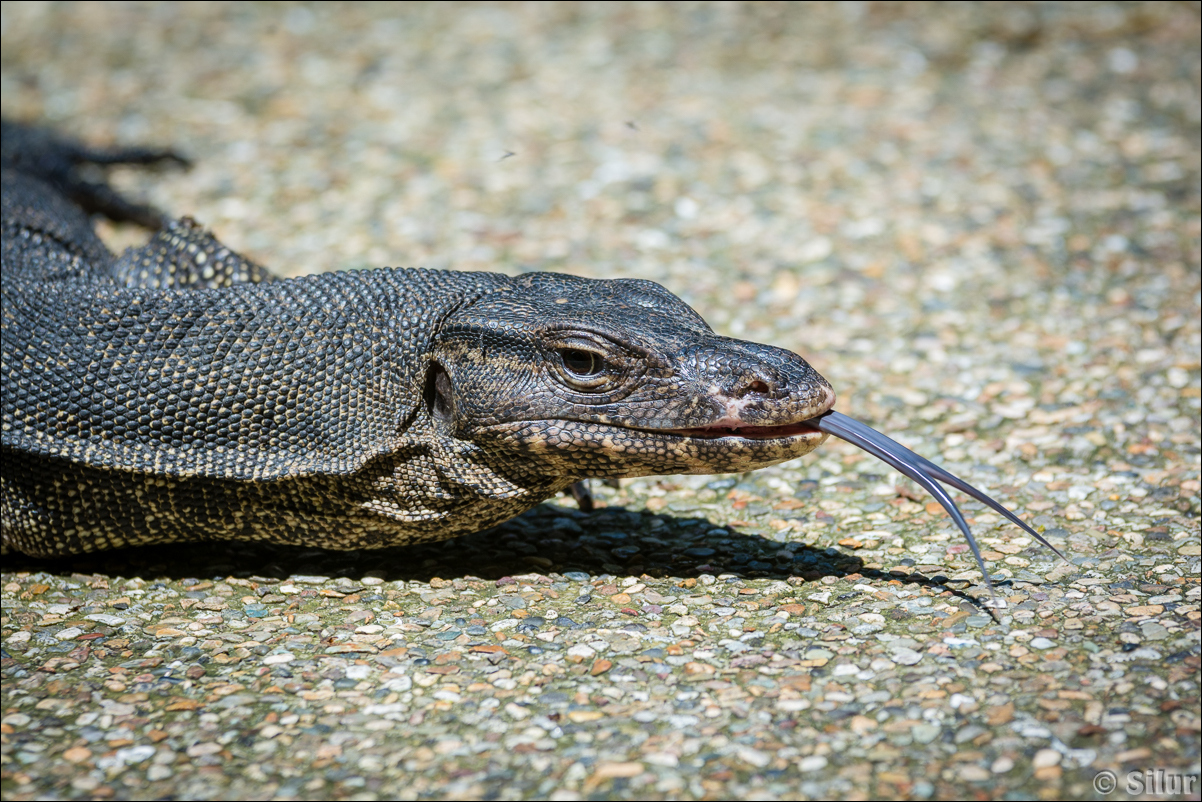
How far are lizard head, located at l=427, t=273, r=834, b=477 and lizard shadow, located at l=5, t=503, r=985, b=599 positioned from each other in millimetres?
768

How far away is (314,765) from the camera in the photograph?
4.18m

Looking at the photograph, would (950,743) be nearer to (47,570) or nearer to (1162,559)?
(1162,559)

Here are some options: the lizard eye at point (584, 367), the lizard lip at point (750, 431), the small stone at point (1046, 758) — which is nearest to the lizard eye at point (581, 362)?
the lizard eye at point (584, 367)

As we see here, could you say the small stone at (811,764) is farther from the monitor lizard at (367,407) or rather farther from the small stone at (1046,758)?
the monitor lizard at (367,407)

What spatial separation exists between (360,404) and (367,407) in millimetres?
33

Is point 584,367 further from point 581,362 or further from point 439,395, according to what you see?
point 439,395

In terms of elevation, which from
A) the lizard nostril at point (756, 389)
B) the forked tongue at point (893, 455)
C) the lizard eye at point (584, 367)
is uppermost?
the lizard eye at point (584, 367)

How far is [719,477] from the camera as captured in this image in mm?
6535

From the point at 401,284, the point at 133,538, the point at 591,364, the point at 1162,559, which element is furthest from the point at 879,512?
the point at 133,538

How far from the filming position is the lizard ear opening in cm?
507

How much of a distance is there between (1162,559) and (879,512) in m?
1.33

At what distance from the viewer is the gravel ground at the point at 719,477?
4.23m

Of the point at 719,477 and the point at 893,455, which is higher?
the point at 893,455

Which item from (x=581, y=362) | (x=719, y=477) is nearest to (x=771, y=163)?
(x=719, y=477)
